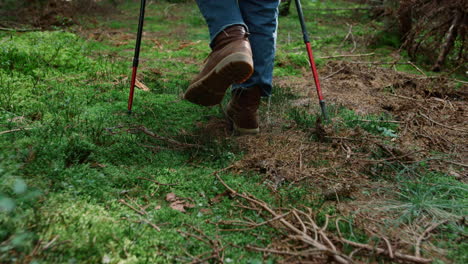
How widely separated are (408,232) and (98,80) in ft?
10.8

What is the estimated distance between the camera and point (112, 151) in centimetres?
211

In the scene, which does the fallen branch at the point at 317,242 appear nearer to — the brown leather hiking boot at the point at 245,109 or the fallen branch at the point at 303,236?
the fallen branch at the point at 303,236

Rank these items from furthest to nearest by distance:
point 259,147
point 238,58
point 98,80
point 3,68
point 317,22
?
1. point 317,22
2. point 98,80
3. point 3,68
4. point 259,147
5. point 238,58

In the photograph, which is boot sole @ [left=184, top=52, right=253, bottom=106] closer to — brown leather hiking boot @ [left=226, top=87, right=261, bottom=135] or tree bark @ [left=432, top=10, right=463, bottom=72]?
brown leather hiking boot @ [left=226, top=87, right=261, bottom=135]

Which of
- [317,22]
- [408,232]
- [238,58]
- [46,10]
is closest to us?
[408,232]

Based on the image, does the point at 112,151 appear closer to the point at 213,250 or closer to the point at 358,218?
the point at 213,250

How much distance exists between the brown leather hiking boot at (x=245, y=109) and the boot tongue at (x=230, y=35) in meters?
0.49

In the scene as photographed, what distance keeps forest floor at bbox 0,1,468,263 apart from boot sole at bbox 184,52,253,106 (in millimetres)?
321

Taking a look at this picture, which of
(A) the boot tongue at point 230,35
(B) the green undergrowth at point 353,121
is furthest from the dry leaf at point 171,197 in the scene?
(B) the green undergrowth at point 353,121

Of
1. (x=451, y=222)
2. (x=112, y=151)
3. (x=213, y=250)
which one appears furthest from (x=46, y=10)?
(x=451, y=222)

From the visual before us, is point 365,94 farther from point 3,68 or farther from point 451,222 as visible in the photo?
point 3,68

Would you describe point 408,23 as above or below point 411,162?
above

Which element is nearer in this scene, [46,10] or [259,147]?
[259,147]

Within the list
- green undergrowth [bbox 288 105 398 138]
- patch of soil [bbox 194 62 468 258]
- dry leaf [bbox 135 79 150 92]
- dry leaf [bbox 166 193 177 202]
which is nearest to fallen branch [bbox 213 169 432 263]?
patch of soil [bbox 194 62 468 258]
